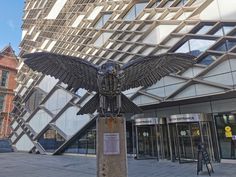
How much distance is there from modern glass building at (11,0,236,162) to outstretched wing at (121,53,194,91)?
206 inches

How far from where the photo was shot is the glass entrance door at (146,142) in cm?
1513

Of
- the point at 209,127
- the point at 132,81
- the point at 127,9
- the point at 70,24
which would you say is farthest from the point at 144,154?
the point at 70,24

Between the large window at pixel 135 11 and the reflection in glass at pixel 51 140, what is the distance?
1244 cm

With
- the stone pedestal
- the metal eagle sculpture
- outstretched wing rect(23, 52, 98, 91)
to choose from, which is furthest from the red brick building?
the stone pedestal

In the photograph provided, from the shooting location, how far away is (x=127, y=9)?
1823 cm

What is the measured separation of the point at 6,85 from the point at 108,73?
132ft

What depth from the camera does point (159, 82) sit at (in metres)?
14.8

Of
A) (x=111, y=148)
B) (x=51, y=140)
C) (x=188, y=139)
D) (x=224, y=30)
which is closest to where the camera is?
(x=111, y=148)

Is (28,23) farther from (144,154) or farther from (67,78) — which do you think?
(67,78)

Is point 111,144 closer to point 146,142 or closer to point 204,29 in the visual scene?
point 146,142

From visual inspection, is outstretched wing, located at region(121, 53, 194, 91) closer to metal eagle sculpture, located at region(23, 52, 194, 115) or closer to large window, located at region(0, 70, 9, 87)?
metal eagle sculpture, located at region(23, 52, 194, 115)

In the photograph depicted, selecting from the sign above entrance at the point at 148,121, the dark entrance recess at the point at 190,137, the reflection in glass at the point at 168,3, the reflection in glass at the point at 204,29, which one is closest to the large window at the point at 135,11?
the reflection in glass at the point at 168,3

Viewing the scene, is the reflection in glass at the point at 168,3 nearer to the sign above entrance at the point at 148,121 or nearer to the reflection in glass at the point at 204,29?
the reflection in glass at the point at 204,29

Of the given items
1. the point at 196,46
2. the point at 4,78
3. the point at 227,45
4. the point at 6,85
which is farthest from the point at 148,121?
the point at 4,78
